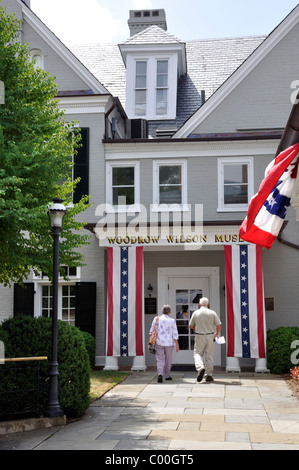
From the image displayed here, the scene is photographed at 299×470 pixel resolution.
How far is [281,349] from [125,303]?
4270 millimetres

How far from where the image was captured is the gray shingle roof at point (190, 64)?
72.2 feet

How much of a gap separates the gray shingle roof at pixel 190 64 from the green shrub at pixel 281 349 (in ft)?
27.7

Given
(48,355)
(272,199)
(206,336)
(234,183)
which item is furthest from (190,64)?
(272,199)

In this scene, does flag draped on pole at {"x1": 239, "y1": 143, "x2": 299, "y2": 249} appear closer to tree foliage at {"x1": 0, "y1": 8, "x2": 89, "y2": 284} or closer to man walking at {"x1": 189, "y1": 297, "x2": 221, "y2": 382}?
tree foliage at {"x1": 0, "y1": 8, "x2": 89, "y2": 284}

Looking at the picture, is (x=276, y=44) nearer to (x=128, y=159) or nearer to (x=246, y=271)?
(x=128, y=159)

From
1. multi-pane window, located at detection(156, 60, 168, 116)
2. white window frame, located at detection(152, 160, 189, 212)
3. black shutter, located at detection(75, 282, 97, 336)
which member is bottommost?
black shutter, located at detection(75, 282, 97, 336)

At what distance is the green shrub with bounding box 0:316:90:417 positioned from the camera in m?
9.65

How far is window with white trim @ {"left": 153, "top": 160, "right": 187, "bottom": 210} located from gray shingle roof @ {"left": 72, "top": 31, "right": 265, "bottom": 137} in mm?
3200

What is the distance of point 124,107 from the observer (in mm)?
21969

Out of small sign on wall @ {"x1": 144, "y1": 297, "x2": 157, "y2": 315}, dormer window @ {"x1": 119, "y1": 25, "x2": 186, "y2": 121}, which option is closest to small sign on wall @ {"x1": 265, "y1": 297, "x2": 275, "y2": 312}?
small sign on wall @ {"x1": 144, "y1": 297, "x2": 157, "y2": 315}

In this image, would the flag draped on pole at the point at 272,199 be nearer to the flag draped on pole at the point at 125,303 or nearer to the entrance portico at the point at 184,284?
the flag draped on pole at the point at 125,303

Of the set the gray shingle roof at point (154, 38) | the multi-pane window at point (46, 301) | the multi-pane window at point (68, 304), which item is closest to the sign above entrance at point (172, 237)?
the multi-pane window at point (68, 304)

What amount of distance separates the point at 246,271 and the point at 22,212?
788 cm

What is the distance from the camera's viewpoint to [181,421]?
9.42 meters
